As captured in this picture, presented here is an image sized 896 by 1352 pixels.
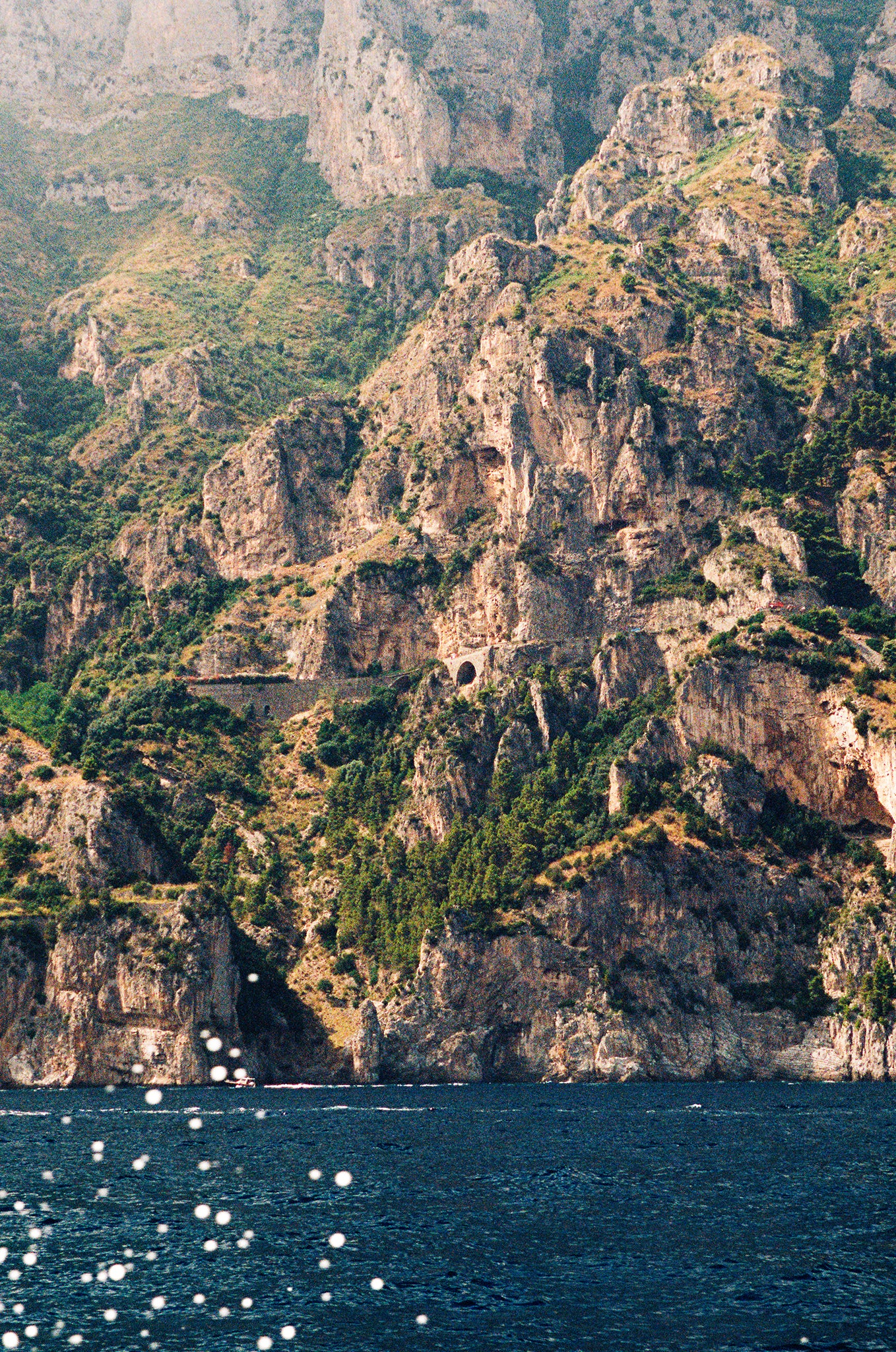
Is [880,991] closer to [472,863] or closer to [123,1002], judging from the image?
[472,863]

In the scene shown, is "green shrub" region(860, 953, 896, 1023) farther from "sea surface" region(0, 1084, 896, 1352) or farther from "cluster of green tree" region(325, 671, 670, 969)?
"cluster of green tree" region(325, 671, 670, 969)

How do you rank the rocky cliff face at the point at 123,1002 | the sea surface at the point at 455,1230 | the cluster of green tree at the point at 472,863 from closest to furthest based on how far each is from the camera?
the sea surface at the point at 455,1230 → the rocky cliff face at the point at 123,1002 → the cluster of green tree at the point at 472,863

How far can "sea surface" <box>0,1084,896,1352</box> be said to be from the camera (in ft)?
224

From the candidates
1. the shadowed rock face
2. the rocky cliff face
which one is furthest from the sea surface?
the shadowed rock face

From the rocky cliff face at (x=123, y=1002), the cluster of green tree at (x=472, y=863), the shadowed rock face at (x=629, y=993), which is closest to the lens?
the rocky cliff face at (x=123, y=1002)

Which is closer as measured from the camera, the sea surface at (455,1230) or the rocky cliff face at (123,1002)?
A: the sea surface at (455,1230)

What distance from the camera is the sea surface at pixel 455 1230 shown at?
68.2 m

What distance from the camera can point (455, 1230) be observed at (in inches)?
3410

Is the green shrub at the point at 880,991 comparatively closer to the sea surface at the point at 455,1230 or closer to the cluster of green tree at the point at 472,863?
the sea surface at the point at 455,1230

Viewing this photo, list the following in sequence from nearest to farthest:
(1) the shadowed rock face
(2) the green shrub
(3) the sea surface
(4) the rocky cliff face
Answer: (3) the sea surface, (4) the rocky cliff face, (2) the green shrub, (1) the shadowed rock face

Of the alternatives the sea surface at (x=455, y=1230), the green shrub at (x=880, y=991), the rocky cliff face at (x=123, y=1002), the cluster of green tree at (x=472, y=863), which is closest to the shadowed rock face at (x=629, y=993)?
the green shrub at (x=880, y=991)

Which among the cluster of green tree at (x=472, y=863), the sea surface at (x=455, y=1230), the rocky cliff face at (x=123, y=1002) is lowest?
the sea surface at (x=455, y=1230)

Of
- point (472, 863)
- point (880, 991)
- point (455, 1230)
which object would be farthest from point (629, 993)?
point (455, 1230)

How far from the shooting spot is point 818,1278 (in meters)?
74.8
